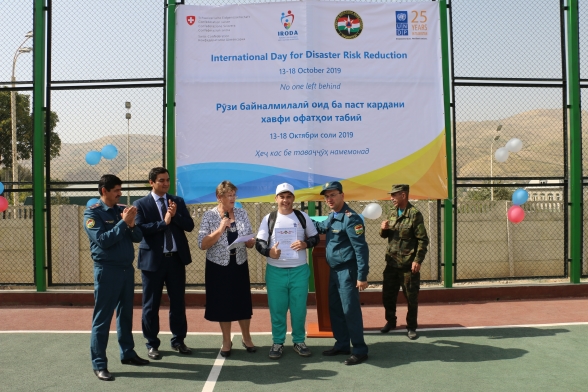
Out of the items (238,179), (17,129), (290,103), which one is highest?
(17,129)

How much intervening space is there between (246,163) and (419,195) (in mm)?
2482

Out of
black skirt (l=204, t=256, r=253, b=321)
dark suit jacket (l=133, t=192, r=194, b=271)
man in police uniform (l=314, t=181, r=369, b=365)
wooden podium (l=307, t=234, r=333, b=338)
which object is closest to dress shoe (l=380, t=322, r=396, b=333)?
wooden podium (l=307, t=234, r=333, b=338)

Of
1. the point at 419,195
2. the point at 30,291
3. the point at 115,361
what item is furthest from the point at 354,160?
the point at 30,291

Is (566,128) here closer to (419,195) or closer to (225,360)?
(419,195)

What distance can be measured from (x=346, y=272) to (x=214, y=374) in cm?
160

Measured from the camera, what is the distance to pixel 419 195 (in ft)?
28.3

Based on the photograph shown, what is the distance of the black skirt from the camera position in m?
6.15

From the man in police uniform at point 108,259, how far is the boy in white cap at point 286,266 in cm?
133

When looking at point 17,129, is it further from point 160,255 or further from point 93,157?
point 160,255

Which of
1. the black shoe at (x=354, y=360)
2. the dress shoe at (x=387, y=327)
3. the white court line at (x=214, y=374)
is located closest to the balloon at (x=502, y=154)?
the dress shoe at (x=387, y=327)

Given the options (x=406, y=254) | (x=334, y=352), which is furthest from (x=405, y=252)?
(x=334, y=352)

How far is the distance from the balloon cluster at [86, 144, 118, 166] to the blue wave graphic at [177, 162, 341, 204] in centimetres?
92

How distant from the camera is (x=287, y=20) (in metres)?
8.49

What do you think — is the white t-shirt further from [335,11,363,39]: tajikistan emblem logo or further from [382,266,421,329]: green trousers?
[335,11,363,39]: tajikistan emblem logo
